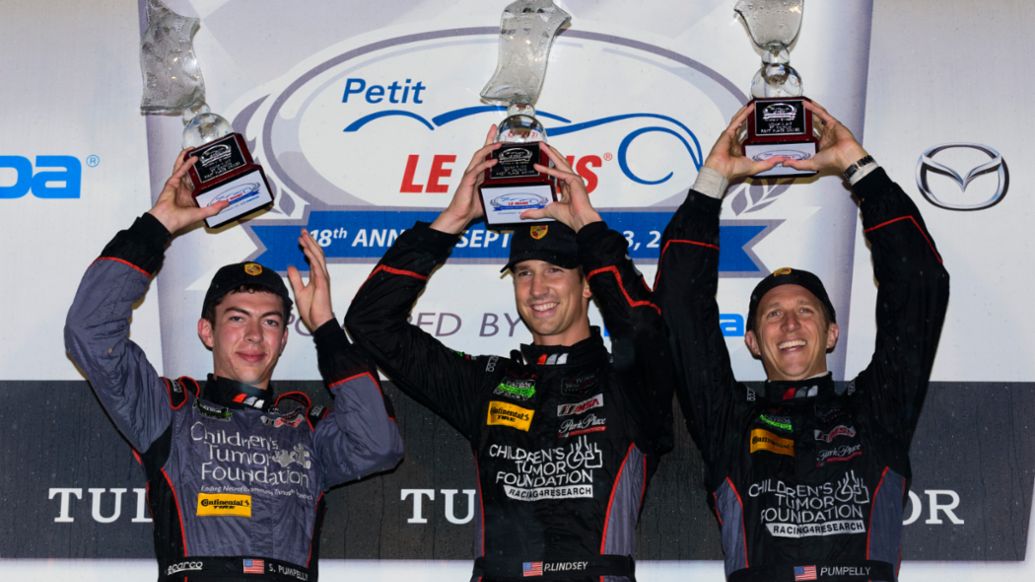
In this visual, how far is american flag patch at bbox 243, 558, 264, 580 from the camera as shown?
3.08 meters

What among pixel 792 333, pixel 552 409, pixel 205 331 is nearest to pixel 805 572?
pixel 792 333

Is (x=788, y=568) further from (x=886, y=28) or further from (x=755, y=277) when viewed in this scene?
(x=886, y=28)

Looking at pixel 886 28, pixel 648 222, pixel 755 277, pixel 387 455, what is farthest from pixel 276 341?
pixel 886 28

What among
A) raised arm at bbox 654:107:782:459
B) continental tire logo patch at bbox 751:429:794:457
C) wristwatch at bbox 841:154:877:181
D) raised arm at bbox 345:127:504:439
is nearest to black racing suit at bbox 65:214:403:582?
raised arm at bbox 345:127:504:439

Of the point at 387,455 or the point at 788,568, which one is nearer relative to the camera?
the point at 788,568

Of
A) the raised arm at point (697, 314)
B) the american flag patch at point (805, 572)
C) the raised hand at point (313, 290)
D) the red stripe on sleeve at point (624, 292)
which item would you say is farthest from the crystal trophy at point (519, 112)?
the american flag patch at point (805, 572)

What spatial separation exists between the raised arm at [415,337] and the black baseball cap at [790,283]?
0.72 meters

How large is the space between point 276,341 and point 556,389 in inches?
30.6

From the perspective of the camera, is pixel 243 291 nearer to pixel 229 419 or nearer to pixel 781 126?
pixel 229 419

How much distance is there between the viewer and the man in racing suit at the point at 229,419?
3.13 m

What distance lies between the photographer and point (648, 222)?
373cm

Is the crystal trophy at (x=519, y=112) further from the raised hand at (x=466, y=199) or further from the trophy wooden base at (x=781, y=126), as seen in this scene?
the trophy wooden base at (x=781, y=126)

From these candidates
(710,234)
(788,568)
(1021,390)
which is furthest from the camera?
(1021,390)

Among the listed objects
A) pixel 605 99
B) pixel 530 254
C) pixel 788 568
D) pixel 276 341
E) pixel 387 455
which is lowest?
pixel 788 568
